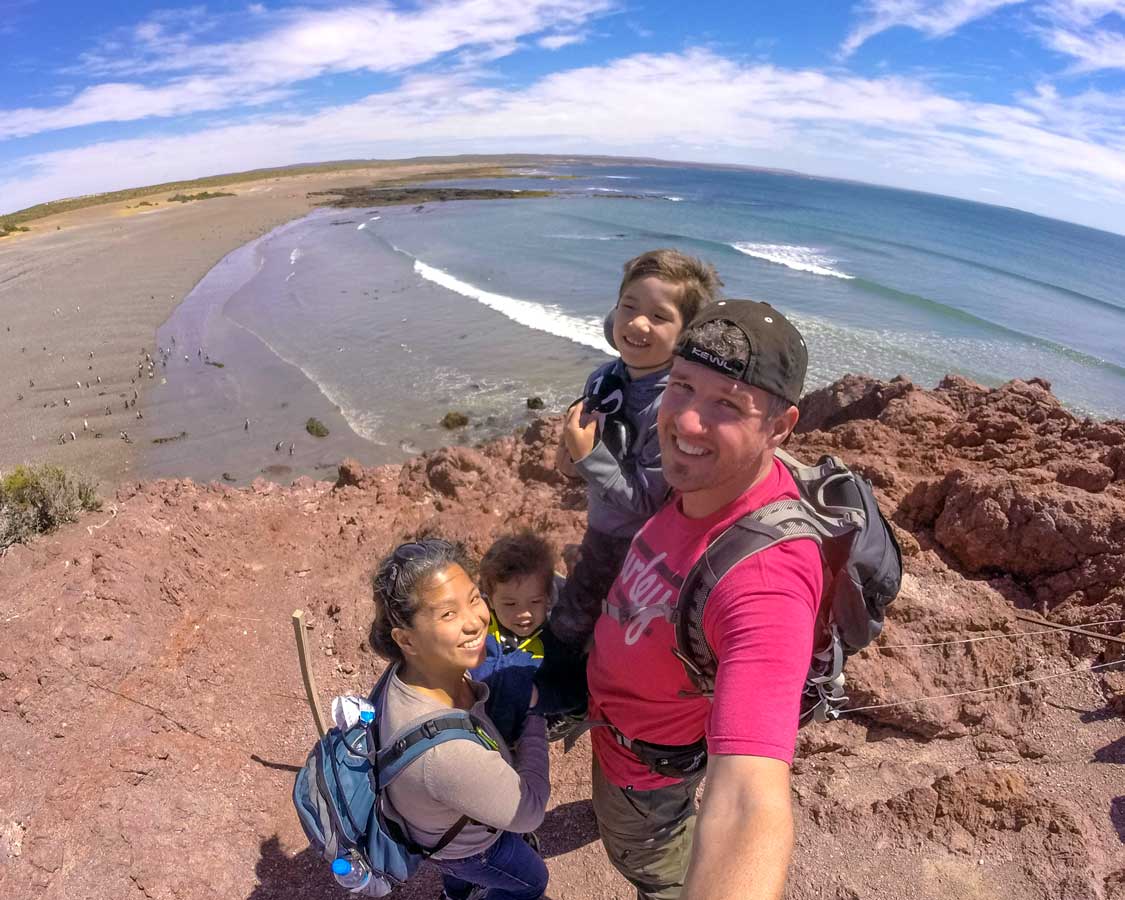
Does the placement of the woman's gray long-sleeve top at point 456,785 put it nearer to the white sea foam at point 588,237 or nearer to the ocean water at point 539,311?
the ocean water at point 539,311

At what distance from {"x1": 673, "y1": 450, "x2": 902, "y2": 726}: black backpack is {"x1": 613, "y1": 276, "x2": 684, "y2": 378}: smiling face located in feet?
2.38

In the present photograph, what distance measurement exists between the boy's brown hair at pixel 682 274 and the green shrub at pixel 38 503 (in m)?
5.28

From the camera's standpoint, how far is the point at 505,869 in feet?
7.67

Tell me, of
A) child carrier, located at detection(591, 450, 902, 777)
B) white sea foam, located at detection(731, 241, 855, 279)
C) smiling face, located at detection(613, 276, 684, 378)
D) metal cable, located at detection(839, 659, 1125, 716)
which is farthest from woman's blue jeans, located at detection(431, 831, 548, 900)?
white sea foam, located at detection(731, 241, 855, 279)

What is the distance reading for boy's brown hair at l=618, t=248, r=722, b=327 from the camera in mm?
2395

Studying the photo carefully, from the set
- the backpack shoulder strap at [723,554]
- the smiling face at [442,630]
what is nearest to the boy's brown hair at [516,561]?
the smiling face at [442,630]

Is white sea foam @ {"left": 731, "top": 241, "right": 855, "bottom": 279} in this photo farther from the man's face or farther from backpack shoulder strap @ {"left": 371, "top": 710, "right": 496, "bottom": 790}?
backpack shoulder strap @ {"left": 371, "top": 710, "right": 496, "bottom": 790}

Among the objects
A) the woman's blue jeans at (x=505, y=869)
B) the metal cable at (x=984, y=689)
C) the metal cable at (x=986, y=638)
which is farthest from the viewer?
the metal cable at (x=986, y=638)

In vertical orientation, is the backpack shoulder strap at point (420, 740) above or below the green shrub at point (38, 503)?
above

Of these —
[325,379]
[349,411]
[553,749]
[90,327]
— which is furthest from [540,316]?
[553,749]

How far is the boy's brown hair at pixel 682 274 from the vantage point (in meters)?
2.39

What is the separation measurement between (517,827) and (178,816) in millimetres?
2408

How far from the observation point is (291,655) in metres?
4.29

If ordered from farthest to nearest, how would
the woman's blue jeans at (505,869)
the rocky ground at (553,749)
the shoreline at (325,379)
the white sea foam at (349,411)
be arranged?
1. the white sea foam at (349,411)
2. the shoreline at (325,379)
3. the rocky ground at (553,749)
4. the woman's blue jeans at (505,869)
